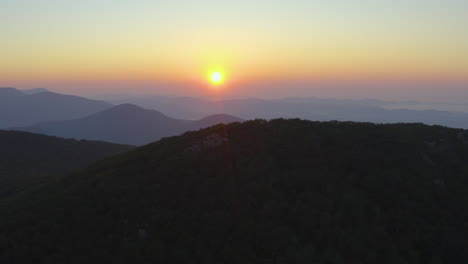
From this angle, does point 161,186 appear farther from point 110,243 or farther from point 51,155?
point 51,155

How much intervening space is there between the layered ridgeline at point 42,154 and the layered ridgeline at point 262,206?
23.8 meters

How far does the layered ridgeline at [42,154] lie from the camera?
128 feet

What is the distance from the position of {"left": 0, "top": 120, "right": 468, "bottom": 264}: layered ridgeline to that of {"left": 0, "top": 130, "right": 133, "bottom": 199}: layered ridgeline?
23786 millimetres

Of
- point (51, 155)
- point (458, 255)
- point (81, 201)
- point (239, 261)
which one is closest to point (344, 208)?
point (458, 255)

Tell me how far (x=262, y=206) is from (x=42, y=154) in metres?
47.7

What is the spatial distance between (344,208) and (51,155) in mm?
49000

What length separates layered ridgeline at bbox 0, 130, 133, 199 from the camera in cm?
3888

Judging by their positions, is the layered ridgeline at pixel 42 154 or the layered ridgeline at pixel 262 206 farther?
the layered ridgeline at pixel 42 154

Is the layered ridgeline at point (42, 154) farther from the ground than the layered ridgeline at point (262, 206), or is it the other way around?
the layered ridgeline at point (262, 206)

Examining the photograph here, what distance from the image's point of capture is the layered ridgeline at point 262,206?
11352 mm

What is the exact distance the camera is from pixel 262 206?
13766 millimetres

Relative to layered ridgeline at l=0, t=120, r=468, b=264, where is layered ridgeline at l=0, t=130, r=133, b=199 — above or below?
below

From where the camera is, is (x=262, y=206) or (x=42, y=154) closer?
(x=262, y=206)

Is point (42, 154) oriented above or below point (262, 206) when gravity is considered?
below
